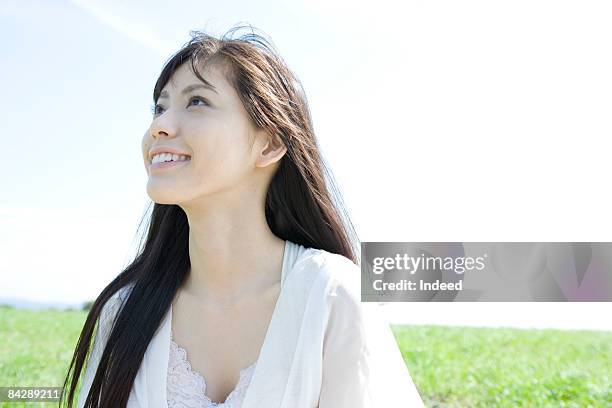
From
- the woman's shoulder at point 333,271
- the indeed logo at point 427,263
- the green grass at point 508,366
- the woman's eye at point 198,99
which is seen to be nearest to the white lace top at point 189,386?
the woman's shoulder at point 333,271

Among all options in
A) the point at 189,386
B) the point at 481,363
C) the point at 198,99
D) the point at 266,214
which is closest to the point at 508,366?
the point at 481,363

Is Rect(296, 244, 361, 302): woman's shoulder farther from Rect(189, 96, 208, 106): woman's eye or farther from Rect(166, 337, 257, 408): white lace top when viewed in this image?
Rect(189, 96, 208, 106): woman's eye

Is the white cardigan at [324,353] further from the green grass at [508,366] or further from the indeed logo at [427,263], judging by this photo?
the green grass at [508,366]

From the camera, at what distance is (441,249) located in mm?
3326

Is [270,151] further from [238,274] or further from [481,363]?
[481,363]

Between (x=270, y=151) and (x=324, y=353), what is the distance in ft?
2.02

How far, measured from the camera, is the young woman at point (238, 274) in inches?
72.7

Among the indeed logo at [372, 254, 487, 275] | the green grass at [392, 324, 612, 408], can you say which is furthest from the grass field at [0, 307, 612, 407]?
the indeed logo at [372, 254, 487, 275]

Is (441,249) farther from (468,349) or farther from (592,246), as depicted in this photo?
(468,349)

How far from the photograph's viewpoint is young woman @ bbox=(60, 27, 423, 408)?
1.85 metres

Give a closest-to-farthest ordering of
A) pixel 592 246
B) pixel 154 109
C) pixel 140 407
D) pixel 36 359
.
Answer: pixel 140 407, pixel 154 109, pixel 592 246, pixel 36 359

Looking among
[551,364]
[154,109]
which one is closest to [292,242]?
[154,109]

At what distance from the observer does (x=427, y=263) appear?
3283 millimetres

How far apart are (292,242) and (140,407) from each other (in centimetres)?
67
